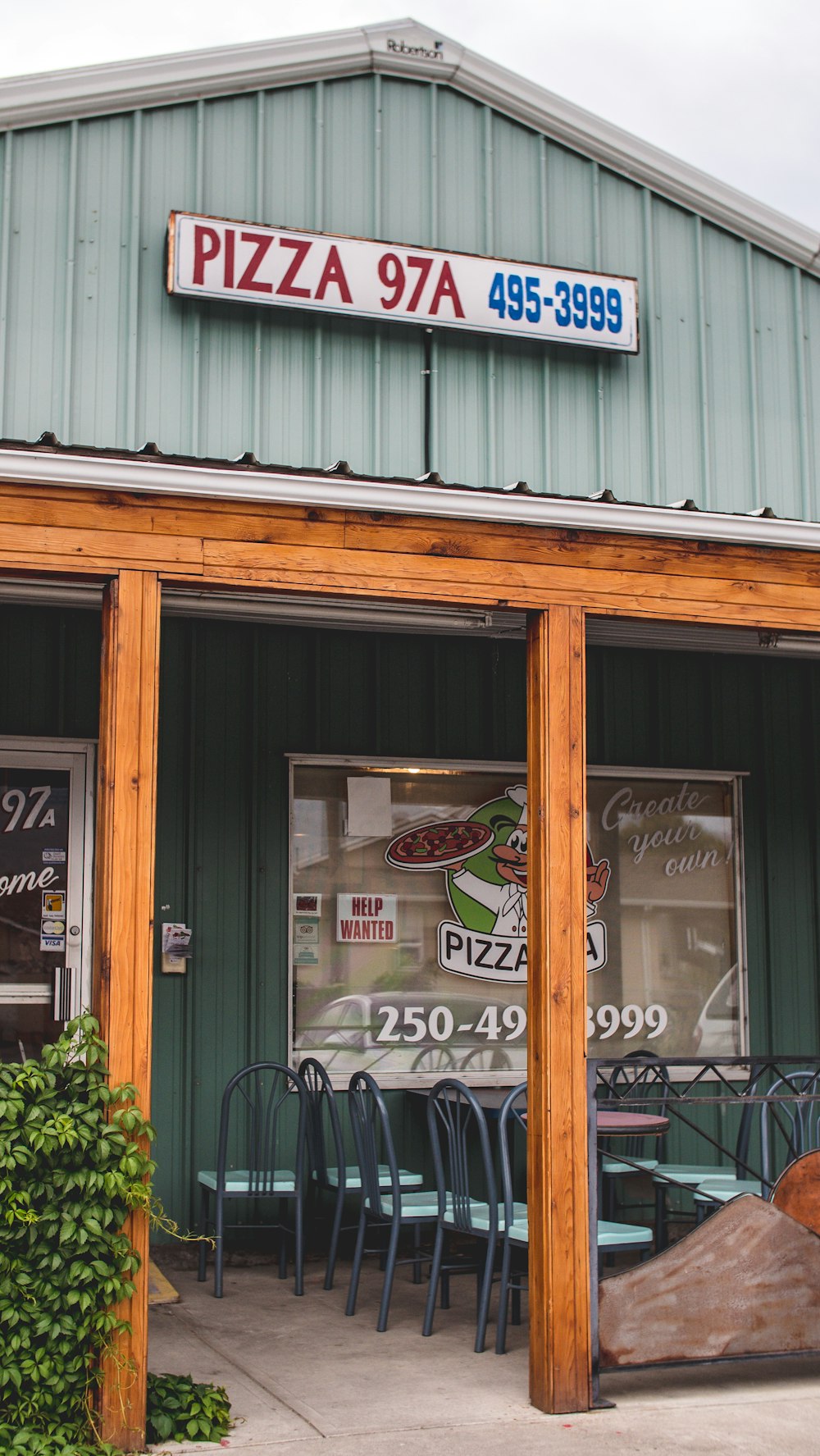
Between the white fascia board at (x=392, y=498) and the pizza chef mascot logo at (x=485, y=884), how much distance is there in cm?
282

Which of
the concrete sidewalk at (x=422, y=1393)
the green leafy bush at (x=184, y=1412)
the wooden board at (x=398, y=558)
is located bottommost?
the concrete sidewalk at (x=422, y=1393)

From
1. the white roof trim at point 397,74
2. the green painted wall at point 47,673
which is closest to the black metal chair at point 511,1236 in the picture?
the green painted wall at point 47,673

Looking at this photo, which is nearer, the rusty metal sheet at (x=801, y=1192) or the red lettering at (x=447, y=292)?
the rusty metal sheet at (x=801, y=1192)

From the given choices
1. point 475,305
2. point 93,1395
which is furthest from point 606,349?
point 93,1395

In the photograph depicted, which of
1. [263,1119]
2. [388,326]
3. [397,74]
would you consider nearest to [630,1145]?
[263,1119]

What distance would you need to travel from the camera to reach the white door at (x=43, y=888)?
682cm

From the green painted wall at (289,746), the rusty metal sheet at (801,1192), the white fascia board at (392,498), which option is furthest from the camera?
the green painted wall at (289,746)

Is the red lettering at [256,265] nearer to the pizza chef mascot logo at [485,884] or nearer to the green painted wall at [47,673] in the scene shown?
the green painted wall at [47,673]

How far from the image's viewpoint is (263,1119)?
7.04 metres

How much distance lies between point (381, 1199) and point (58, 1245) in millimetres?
2248

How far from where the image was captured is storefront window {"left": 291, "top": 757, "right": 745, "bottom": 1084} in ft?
24.2

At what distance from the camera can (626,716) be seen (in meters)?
8.02

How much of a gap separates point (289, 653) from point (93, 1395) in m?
4.08

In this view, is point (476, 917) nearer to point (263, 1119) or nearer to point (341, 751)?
point (341, 751)
